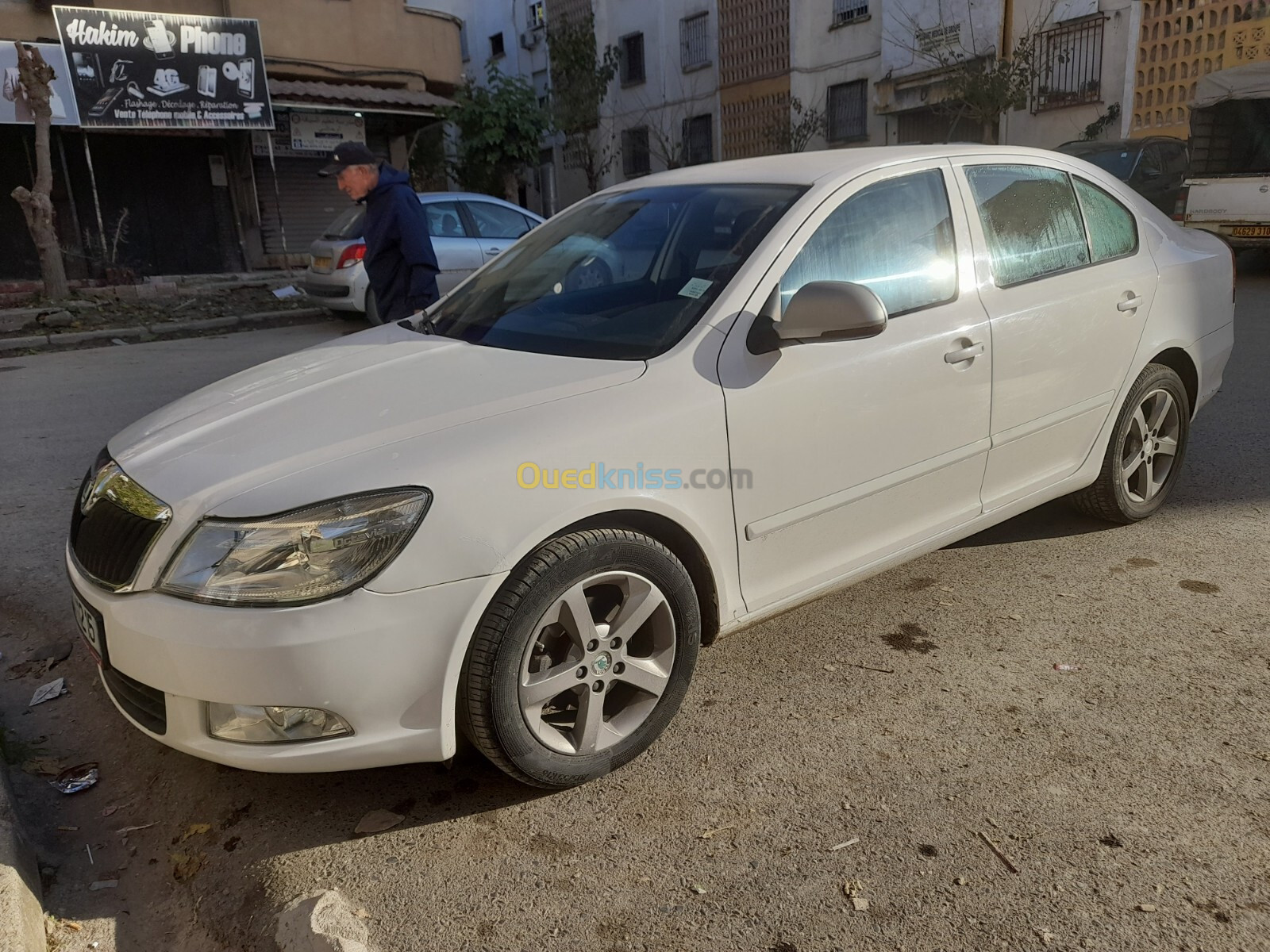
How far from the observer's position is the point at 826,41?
24203 mm

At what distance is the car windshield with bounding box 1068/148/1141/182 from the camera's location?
44.4 ft

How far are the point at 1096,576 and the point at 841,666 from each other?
1.28 m

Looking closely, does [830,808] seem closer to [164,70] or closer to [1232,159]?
[1232,159]

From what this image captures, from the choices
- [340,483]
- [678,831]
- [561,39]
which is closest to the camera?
[340,483]

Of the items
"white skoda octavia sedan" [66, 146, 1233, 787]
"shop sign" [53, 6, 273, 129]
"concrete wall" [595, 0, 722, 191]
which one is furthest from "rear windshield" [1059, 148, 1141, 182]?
"concrete wall" [595, 0, 722, 191]

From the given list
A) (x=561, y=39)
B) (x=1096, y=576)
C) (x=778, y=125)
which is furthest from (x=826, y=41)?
(x=1096, y=576)

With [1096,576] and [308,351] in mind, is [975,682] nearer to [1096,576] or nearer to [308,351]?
[1096,576]

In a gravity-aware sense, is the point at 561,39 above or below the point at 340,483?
above

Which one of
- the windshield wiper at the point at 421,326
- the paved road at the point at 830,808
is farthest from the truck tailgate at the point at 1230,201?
the windshield wiper at the point at 421,326

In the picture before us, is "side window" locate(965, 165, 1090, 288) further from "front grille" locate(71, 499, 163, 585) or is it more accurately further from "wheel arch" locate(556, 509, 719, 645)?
"front grille" locate(71, 499, 163, 585)

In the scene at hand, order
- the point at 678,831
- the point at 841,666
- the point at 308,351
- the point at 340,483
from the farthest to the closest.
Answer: the point at 308,351 → the point at 841,666 → the point at 678,831 → the point at 340,483

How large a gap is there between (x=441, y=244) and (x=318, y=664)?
955 cm

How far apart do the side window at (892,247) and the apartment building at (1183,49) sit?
16706 millimetres

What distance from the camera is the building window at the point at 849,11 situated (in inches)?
917
